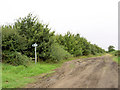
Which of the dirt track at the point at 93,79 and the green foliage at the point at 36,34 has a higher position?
the green foliage at the point at 36,34

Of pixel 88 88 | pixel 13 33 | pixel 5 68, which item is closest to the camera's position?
pixel 88 88

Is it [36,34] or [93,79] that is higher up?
[36,34]

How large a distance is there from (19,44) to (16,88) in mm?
8735

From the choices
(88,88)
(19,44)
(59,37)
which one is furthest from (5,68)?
(59,37)

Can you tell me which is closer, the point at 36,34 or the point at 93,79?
the point at 93,79

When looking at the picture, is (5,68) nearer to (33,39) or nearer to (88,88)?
(33,39)

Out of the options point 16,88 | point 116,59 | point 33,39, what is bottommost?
point 16,88

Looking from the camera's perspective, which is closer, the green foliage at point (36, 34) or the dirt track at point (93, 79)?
the dirt track at point (93, 79)

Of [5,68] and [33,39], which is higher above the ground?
[33,39]

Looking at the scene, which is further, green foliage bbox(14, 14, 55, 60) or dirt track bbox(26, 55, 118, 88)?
green foliage bbox(14, 14, 55, 60)

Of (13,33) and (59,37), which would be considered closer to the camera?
(13,33)

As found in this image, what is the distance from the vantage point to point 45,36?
1827 cm

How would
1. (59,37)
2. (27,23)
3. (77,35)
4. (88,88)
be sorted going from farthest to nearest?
(77,35), (59,37), (27,23), (88,88)

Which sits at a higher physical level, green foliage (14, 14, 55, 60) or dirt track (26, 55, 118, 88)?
green foliage (14, 14, 55, 60)
